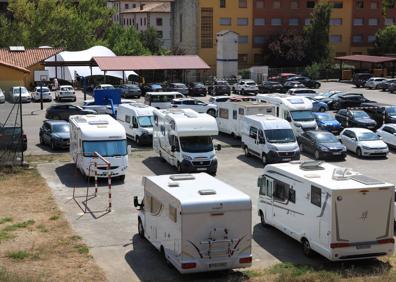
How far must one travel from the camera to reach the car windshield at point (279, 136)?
1284 inches

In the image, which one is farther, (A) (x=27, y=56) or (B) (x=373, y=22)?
(B) (x=373, y=22)

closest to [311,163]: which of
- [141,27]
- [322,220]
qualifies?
[322,220]

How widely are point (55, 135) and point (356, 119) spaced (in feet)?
60.3

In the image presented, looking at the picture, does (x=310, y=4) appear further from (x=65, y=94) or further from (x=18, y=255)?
(x=18, y=255)

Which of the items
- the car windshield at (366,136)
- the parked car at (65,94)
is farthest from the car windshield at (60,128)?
the parked car at (65,94)

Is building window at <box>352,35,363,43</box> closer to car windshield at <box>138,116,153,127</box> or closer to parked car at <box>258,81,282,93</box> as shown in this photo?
parked car at <box>258,81,282,93</box>

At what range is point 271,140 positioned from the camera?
107 feet

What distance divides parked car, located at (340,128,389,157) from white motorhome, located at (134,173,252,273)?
18.8 m

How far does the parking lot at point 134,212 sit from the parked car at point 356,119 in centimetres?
614

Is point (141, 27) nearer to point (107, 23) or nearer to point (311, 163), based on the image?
point (107, 23)

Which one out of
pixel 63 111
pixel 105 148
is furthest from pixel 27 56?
pixel 105 148

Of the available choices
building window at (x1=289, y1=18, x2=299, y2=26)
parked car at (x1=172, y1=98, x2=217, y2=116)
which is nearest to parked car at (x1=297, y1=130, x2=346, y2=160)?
parked car at (x1=172, y1=98, x2=217, y2=116)

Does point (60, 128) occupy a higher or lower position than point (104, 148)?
lower

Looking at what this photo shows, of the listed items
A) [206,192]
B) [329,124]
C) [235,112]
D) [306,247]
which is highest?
[206,192]
